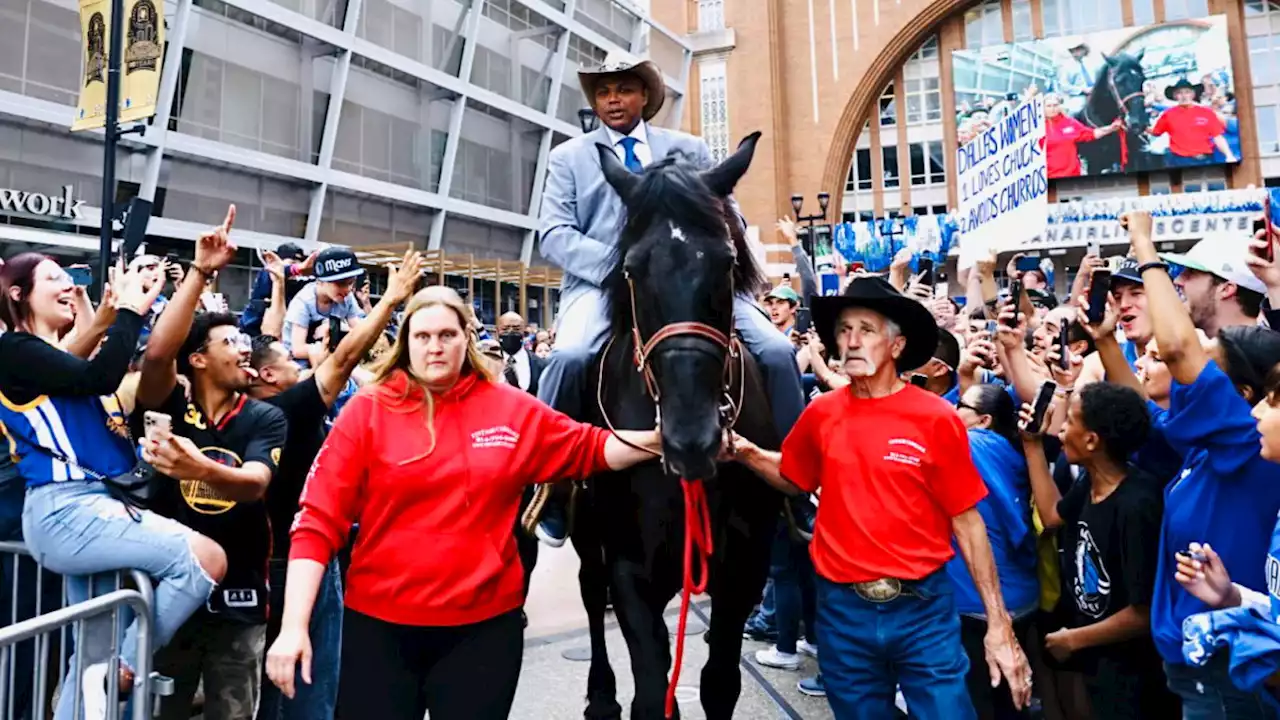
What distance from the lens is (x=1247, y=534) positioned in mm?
2859

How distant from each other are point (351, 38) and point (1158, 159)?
3951 cm

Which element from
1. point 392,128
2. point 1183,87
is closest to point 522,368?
point 392,128

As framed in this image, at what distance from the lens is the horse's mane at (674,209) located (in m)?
2.98

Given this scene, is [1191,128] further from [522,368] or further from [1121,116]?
[522,368]

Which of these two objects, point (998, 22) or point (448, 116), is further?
point (998, 22)

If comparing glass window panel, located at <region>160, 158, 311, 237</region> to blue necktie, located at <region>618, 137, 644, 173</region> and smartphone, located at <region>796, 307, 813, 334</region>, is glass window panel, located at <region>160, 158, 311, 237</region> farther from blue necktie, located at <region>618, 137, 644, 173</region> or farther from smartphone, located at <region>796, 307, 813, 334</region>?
blue necktie, located at <region>618, 137, 644, 173</region>

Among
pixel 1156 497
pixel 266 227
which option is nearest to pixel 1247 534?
pixel 1156 497

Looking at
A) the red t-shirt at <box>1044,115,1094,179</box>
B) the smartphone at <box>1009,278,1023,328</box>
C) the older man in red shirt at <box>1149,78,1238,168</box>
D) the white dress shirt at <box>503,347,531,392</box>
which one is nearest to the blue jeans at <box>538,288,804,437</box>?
the smartphone at <box>1009,278,1023,328</box>

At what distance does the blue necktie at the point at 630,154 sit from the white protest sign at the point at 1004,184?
322 cm

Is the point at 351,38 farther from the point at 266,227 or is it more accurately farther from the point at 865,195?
the point at 865,195

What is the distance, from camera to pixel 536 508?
11.6 ft

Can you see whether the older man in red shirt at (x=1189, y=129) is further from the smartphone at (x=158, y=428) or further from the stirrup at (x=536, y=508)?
the smartphone at (x=158, y=428)

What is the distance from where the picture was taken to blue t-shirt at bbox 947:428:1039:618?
12.6 ft

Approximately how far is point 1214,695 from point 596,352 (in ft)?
8.71
